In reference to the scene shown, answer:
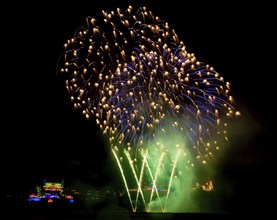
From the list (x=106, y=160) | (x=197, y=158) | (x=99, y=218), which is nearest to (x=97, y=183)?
(x=106, y=160)

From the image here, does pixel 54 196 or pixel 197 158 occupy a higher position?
pixel 197 158

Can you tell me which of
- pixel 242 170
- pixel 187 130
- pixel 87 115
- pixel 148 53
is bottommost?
pixel 242 170

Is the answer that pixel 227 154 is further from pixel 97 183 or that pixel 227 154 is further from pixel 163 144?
pixel 97 183

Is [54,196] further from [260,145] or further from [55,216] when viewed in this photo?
[55,216]

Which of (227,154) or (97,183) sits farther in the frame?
(97,183)

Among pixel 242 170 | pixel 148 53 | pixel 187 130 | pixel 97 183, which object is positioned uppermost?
pixel 148 53

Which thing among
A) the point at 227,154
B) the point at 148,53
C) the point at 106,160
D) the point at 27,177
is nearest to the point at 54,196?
the point at 27,177

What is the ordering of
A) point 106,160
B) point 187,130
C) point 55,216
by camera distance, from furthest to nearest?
point 106,160, point 187,130, point 55,216

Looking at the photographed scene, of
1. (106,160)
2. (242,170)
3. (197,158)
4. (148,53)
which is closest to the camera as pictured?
(148,53)

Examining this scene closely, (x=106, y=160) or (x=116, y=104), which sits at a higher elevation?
(x=116, y=104)
